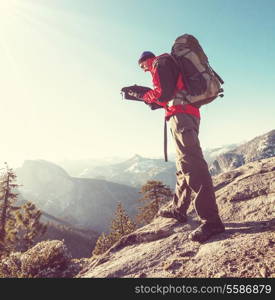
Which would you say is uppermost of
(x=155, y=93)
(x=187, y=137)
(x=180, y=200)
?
(x=155, y=93)

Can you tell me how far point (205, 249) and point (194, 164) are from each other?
1.41 metres

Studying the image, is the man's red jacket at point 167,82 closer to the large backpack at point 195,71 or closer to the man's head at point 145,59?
the large backpack at point 195,71

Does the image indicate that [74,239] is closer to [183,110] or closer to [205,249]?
[205,249]

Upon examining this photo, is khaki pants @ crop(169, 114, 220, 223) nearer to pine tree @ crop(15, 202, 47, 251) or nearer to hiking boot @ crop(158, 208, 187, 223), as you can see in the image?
hiking boot @ crop(158, 208, 187, 223)

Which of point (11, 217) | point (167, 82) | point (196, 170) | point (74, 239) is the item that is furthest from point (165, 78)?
point (74, 239)

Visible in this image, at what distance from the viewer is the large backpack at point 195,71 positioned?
14.4 ft

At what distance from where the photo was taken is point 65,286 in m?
3.25

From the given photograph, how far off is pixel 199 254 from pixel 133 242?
7.20 ft

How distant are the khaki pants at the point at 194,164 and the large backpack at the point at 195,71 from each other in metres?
0.42

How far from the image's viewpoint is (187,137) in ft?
14.5

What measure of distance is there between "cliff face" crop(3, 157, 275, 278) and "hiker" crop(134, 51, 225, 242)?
1.02ft

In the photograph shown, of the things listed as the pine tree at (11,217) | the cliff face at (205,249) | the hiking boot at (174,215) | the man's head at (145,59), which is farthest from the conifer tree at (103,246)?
the man's head at (145,59)

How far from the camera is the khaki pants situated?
4207 mm

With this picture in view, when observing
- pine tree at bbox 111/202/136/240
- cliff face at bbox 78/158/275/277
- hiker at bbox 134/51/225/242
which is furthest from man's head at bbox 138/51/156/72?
pine tree at bbox 111/202/136/240
